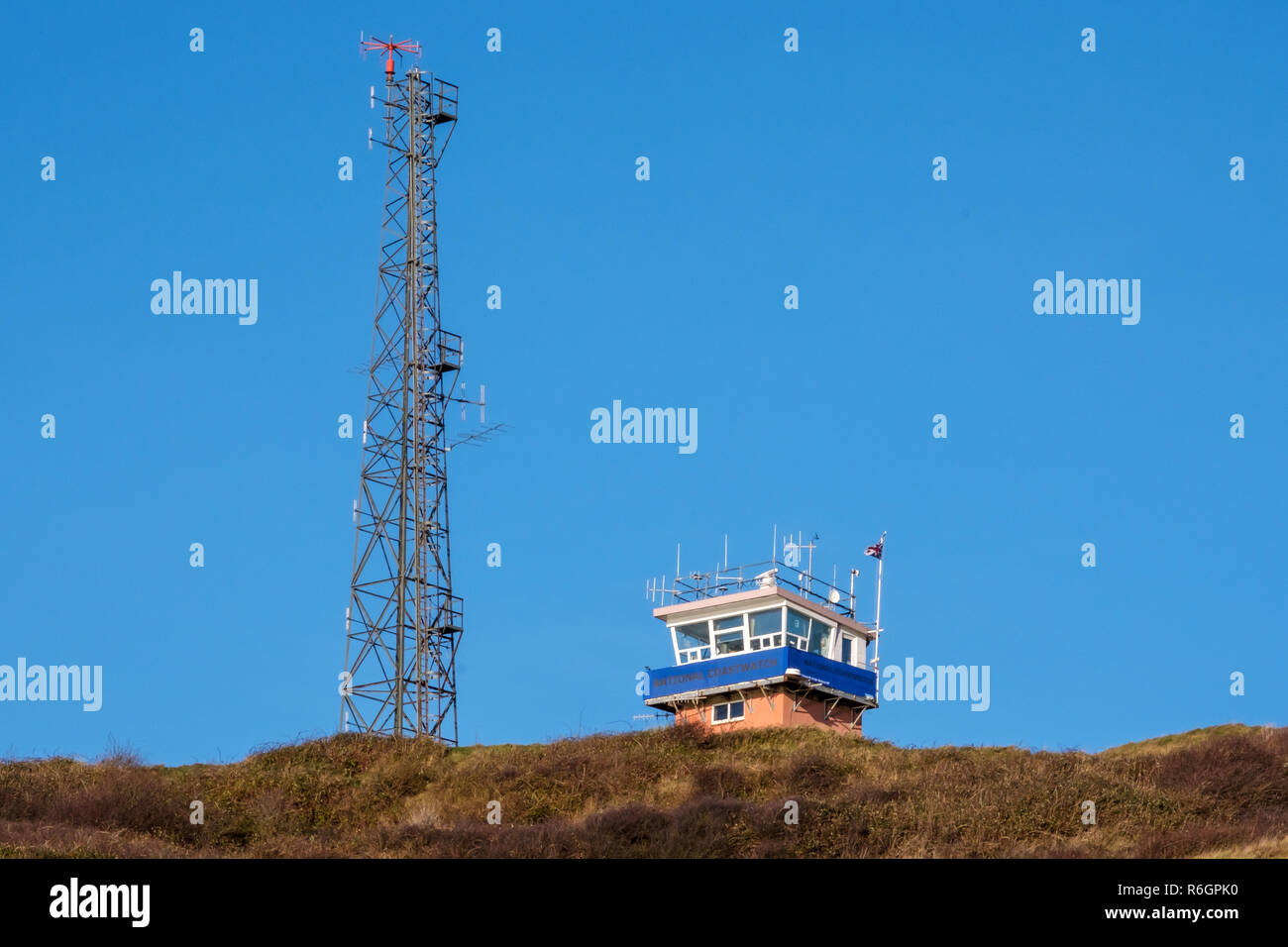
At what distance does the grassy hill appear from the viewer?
112ft

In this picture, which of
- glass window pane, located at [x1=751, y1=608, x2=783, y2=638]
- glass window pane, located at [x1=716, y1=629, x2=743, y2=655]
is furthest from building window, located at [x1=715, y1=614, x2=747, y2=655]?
glass window pane, located at [x1=751, y1=608, x2=783, y2=638]

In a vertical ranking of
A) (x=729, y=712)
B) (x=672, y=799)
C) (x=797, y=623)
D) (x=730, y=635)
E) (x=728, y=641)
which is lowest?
(x=672, y=799)

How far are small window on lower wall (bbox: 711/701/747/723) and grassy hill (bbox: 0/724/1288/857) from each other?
204 centimetres

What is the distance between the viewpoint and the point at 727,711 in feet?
170

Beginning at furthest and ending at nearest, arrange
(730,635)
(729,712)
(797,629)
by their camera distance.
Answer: (730,635)
(797,629)
(729,712)

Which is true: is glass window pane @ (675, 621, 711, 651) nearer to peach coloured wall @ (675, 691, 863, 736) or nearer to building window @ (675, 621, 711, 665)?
building window @ (675, 621, 711, 665)

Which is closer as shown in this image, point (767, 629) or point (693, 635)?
point (767, 629)

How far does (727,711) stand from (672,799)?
10.4 meters

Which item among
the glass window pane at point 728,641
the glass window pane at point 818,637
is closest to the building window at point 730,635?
the glass window pane at point 728,641

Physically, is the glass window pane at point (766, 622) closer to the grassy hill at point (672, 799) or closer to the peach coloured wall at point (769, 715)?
the peach coloured wall at point (769, 715)

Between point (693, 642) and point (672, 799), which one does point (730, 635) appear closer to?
point (693, 642)

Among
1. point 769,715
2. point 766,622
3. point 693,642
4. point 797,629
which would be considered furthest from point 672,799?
point 693,642

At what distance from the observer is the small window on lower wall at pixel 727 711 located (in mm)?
51531
